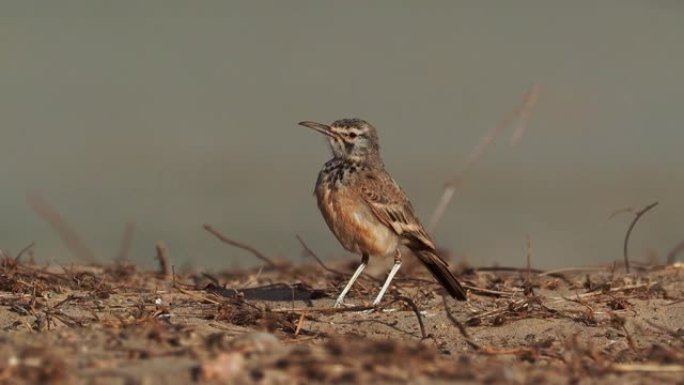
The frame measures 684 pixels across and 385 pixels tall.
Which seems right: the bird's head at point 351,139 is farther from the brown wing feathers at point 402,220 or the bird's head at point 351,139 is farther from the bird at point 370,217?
the brown wing feathers at point 402,220

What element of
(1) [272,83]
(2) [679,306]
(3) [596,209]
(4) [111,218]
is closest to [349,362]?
(2) [679,306]

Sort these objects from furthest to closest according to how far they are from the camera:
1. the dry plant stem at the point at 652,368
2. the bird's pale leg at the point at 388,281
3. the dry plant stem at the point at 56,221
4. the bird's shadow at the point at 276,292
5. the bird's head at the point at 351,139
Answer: the dry plant stem at the point at 56,221
the bird's head at the point at 351,139
the bird's shadow at the point at 276,292
the bird's pale leg at the point at 388,281
the dry plant stem at the point at 652,368

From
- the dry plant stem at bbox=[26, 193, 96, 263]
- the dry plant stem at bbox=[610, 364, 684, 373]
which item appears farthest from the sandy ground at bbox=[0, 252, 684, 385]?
the dry plant stem at bbox=[26, 193, 96, 263]

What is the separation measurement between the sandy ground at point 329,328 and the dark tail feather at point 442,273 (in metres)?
0.08

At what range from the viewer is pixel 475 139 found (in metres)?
20.4

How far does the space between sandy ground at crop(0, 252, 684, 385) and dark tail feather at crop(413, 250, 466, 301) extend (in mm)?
84

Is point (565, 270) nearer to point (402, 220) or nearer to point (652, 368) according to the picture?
point (402, 220)

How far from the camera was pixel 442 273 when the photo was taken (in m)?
8.63

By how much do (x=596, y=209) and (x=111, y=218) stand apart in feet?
20.6

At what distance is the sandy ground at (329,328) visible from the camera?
561 centimetres

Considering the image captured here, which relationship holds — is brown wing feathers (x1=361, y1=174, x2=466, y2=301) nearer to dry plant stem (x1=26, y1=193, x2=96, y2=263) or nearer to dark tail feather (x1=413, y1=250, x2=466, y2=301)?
dark tail feather (x1=413, y1=250, x2=466, y2=301)

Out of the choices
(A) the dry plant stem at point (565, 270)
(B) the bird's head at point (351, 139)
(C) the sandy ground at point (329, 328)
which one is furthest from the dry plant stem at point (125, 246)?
(A) the dry plant stem at point (565, 270)

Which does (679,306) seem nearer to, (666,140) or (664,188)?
(664,188)

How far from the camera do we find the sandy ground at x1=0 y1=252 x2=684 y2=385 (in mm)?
5613
